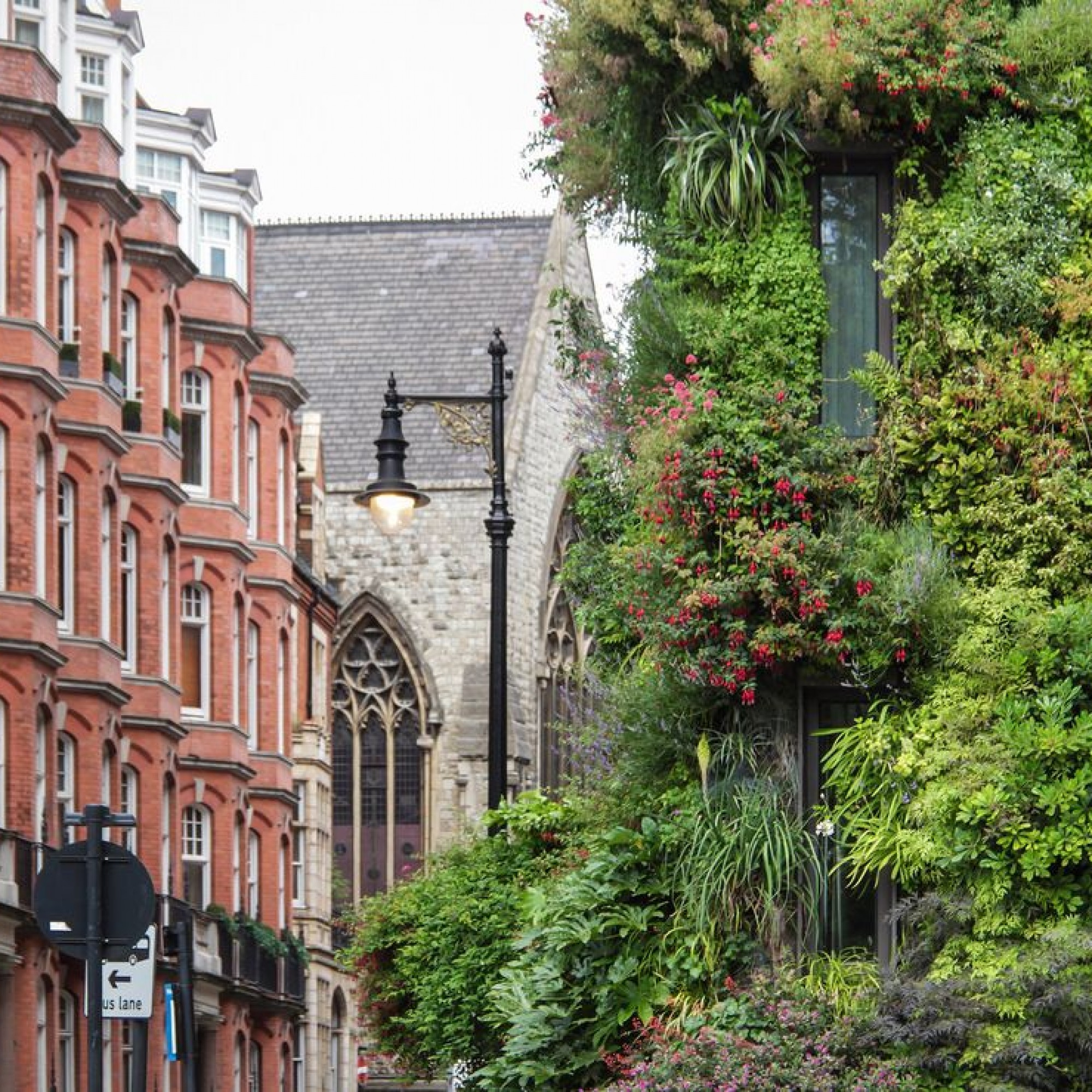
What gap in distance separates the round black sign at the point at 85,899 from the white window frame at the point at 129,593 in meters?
31.0

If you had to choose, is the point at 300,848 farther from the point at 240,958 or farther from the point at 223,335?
the point at 223,335

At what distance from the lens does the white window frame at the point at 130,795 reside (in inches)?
1864

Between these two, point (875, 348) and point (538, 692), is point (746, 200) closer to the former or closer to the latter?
point (875, 348)

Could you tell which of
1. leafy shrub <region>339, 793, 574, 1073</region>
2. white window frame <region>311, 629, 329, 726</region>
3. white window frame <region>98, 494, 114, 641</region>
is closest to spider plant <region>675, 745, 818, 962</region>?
leafy shrub <region>339, 793, 574, 1073</region>

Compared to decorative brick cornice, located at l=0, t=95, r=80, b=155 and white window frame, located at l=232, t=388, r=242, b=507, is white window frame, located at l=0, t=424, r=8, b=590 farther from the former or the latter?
white window frame, located at l=232, t=388, r=242, b=507

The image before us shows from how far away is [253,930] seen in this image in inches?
2132

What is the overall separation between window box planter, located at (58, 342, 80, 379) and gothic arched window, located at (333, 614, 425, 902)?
25.0 metres

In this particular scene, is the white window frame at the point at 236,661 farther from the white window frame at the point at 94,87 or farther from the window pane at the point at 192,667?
the white window frame at the point at 94,87

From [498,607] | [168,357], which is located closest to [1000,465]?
[498,607]

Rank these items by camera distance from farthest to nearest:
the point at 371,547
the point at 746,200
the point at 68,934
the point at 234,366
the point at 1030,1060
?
the point at 371,547 → the point at 234,366 → the point at 746,200 → the point at 1030,1060 → the point at 68,934

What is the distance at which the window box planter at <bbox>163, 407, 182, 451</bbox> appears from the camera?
49.1 m

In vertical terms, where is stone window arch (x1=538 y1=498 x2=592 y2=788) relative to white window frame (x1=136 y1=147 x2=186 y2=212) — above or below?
below

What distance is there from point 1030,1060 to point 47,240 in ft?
85.5

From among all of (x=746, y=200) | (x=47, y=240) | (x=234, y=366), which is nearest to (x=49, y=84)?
(x=47, y=240)
